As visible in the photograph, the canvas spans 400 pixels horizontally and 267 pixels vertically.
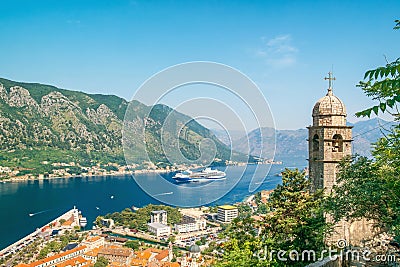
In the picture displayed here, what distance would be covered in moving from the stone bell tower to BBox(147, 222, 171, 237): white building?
2835 centimetres

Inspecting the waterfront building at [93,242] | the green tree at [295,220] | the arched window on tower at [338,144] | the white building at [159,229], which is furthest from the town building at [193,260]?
the green tree at [295,220]

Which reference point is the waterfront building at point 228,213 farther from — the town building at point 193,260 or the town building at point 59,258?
the town building at point 59,258

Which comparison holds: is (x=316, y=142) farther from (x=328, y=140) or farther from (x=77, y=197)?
(x=77, y=197)

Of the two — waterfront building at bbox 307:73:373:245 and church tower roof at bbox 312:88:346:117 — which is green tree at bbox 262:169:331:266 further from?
church tower roof at bbox 312:88:346:117

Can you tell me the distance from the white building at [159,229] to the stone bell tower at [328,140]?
28.3 meters

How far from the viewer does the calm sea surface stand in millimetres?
37219

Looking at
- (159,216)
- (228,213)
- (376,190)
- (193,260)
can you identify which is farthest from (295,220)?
(159,216)

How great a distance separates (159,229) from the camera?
34.1 meters

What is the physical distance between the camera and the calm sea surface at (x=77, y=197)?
122ft

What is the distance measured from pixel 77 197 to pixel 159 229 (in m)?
24.2

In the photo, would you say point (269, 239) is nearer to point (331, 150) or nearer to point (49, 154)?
point (331, 150)

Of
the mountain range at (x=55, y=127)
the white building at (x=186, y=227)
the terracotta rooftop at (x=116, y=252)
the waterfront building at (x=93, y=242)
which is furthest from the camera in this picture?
the mountain range at (x=55, y=127)

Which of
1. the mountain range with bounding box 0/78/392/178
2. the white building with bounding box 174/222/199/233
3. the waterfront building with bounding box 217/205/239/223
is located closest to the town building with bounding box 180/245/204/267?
the white building with bounding box 174/222/199/233

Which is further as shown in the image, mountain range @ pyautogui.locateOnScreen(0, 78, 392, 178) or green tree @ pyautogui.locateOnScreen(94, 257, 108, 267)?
mountain range @ pyautogui.locateOnScreen(0, 78, 392, 178)
